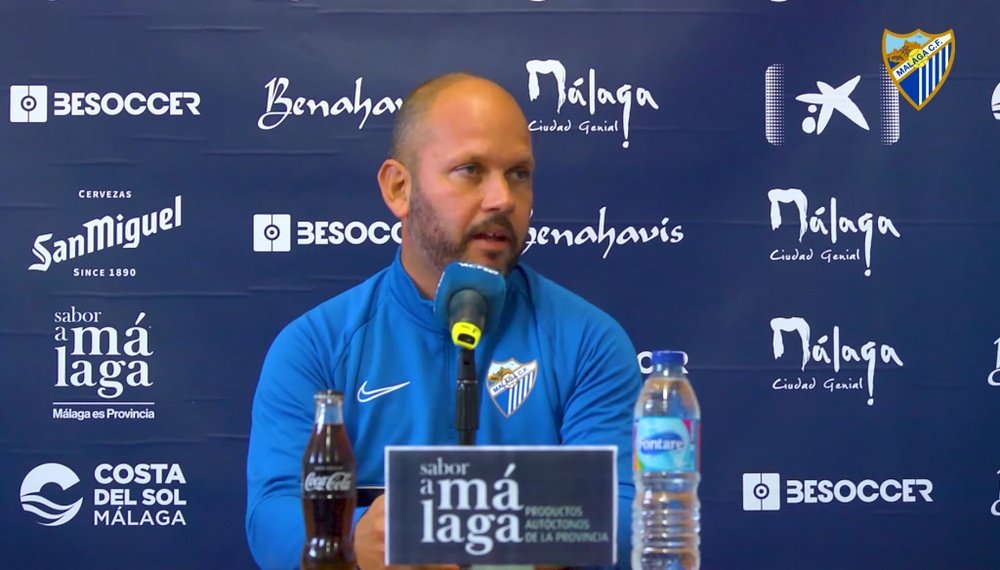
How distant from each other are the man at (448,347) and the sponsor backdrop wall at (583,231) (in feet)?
3.23

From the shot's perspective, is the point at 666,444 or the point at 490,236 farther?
the point at 490,236

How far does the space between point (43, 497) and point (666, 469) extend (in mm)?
2002

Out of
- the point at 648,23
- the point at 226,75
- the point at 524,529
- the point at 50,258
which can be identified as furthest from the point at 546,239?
the point at 524,529

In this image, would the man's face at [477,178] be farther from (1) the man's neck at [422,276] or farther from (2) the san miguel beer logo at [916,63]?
(2) the san miguel beer logo at [916,63]

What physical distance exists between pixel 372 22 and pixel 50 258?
0.97m

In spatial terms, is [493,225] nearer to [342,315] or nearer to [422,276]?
[422,276]

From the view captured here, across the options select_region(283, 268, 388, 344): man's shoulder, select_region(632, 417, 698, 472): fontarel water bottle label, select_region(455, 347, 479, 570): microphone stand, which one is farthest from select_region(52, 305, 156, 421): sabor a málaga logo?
select_region(632, 417, 698, 472): fontarel water bottle label

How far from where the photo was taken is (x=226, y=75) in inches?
115

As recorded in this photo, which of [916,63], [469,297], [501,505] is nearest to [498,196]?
[469,297]

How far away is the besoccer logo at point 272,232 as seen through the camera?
2.88 metres

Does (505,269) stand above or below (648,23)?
below

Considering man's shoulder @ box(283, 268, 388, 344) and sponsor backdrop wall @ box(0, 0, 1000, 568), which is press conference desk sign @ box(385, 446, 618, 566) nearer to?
man's shoulder @ box(283, 268, 388, 344)

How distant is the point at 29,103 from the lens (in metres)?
2.88

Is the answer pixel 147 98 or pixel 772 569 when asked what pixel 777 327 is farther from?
pixel 147 98
